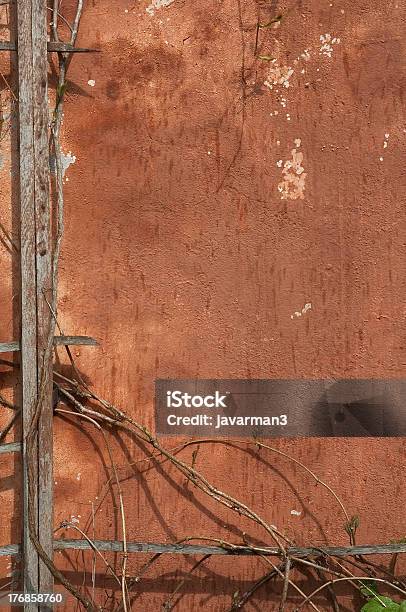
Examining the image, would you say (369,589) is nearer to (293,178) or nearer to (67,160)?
(293,178)

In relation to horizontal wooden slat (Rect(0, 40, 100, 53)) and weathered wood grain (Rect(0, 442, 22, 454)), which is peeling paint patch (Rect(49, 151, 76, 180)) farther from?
weathered wood grain (Rect(0, 442, 22, 454))

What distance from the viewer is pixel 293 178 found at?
2.75 metres

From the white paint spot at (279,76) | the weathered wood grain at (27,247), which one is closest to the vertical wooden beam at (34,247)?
the weathered wood grain at (27,247)

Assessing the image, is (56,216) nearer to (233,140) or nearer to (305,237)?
(233,140)

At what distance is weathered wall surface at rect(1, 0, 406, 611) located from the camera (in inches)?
107

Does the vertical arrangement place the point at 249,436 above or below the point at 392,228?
below

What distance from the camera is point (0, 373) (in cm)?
282

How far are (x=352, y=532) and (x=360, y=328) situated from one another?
888mm

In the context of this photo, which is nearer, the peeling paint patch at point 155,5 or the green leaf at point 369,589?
the green leaf at point 369,589

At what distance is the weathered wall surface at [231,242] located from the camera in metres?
2.73

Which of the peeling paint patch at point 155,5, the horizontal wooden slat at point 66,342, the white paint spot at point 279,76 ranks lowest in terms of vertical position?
the horizontal wooden slat at point 66,342

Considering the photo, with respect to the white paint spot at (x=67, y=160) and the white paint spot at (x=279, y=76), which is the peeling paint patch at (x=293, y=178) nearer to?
the white paint spot at (x=279, y=76)

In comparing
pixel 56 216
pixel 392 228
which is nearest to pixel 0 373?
pixel 56 216

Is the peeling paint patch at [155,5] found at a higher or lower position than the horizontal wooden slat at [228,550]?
higher
